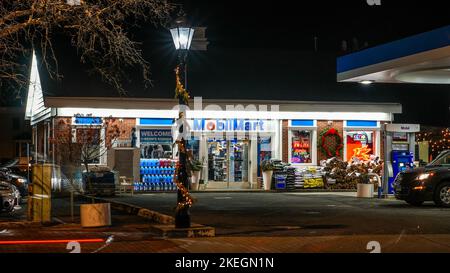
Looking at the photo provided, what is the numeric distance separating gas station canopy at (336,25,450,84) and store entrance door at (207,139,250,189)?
344 inches

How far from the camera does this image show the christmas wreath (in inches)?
1308

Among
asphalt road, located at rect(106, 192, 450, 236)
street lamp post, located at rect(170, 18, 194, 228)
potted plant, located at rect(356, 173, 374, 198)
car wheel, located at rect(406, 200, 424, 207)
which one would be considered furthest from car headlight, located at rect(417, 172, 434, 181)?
street lamp post, located at rect(170, 18, 194, 228)

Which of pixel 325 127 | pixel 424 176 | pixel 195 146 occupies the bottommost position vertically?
pixel 424 176

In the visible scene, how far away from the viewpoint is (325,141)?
33.3 m

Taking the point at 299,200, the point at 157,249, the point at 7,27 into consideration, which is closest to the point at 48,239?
the point at 157,249

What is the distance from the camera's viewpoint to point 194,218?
61.7 ft

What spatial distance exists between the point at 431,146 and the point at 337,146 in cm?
733

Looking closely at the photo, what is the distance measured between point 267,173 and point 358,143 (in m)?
4.95

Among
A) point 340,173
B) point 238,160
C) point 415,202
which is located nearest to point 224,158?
point 238,160

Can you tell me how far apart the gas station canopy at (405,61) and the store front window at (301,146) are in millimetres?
7797

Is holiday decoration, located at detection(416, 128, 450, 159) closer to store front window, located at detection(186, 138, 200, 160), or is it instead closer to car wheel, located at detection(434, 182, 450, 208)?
store front window, located at detection(186, 138, 200, 160)

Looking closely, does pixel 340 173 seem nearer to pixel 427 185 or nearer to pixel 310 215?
pixel 427 185

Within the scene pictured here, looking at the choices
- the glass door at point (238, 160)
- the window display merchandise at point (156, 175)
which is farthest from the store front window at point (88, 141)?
the glass door at point (238, 160)

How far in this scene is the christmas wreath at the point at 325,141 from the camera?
33219 mm
